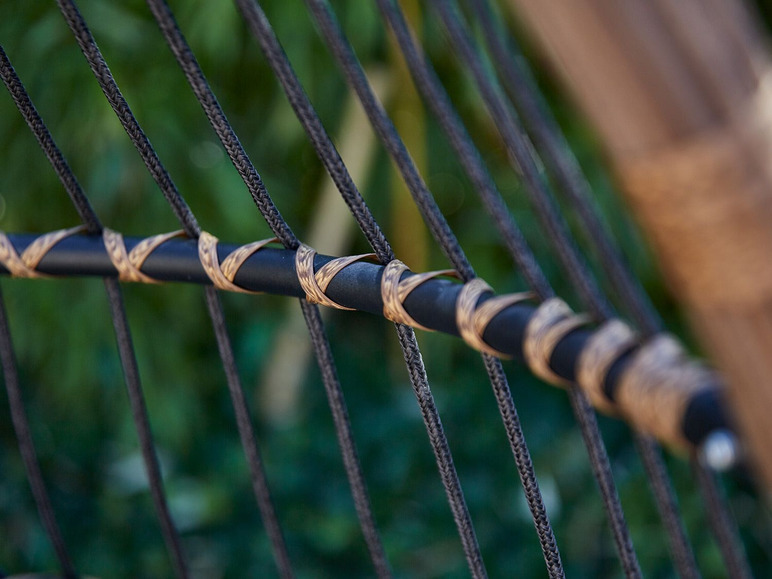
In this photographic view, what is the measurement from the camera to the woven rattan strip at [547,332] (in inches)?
10.2

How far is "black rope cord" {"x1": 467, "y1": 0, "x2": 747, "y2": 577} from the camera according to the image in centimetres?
29

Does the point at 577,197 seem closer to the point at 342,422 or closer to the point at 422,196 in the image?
the point at 422,196

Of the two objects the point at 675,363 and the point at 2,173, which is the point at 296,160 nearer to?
the point at 2,173

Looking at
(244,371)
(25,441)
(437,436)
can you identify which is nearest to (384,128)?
(437,436)

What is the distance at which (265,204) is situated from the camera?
0.35m

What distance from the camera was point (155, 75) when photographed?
1.52 m

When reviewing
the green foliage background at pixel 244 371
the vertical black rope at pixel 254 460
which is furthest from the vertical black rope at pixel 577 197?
the green foliage background at pixel 244 371

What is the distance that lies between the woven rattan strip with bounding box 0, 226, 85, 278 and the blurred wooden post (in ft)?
1.12

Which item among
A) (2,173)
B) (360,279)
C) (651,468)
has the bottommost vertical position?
(651,468)

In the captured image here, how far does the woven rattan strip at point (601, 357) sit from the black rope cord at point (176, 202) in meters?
0.15

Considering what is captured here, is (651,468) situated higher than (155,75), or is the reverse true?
(155,75)

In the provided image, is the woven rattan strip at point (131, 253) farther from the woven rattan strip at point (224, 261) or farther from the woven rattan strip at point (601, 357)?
the woven rattan strip at point (601, 357)

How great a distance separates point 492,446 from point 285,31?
896 mm

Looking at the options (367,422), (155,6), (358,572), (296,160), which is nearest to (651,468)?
(155,6)
